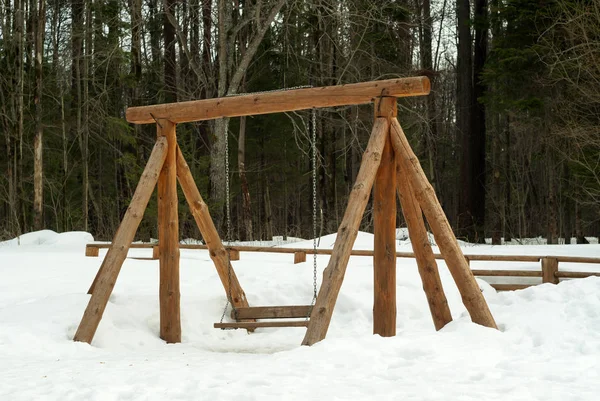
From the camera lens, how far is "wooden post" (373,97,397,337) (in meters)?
6.54

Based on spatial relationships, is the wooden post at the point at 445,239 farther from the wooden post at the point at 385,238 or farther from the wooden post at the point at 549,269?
the wooden post at the point at 549,269

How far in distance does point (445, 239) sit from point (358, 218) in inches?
33.9

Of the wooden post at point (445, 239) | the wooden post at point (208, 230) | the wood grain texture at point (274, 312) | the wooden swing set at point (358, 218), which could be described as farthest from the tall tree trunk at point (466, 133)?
the wooden post at point (445, 239)

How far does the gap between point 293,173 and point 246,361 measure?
2346cm

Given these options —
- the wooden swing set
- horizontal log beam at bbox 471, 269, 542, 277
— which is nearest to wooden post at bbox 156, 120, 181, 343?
the wooden swing set

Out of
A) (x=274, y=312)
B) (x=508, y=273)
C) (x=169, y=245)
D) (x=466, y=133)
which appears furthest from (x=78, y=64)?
(x=274, y=312)

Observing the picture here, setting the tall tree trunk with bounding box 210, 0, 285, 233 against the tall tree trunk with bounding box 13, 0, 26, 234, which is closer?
the tall tree trunk with bounding box 210, 0, 285, 233

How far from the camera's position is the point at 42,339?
6.29 m

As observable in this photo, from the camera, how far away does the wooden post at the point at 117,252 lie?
650cm

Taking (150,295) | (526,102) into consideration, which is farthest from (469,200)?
(150,295)

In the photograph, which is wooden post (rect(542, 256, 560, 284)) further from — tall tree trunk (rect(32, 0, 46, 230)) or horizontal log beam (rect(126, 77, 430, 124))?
tall tree trunk (rect(32, 0, 46, 230))

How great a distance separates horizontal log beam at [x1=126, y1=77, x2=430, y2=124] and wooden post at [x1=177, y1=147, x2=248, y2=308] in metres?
0.53

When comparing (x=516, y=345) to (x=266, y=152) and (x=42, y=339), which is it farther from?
(x=266, y=152)

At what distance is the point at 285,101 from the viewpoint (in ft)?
22.8
